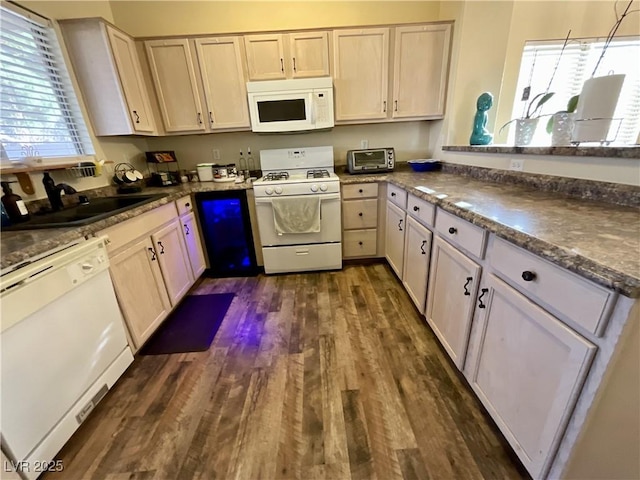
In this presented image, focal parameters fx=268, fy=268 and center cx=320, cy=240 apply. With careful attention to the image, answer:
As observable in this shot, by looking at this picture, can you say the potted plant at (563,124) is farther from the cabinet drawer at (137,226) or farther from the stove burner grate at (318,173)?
the cabinet drawer at (137,226)

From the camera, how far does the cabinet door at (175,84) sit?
2.42 metres

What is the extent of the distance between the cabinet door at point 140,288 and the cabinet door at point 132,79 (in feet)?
4.01

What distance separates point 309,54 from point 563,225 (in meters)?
2.45

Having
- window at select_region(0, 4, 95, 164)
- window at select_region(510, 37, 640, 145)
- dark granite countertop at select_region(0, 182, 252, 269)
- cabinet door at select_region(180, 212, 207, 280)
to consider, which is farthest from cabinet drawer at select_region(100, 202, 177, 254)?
window at select_region(510, 37, 640, 145)

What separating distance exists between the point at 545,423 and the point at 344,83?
273 centimetres

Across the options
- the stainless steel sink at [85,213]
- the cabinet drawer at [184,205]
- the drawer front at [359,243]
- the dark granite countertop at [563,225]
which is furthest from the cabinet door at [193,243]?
the dark granite countertop at [563,225]

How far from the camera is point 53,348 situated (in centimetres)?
111

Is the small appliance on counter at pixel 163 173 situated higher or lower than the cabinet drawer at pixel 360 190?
higher

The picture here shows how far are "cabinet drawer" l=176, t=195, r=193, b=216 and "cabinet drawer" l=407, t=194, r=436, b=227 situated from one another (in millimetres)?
1867

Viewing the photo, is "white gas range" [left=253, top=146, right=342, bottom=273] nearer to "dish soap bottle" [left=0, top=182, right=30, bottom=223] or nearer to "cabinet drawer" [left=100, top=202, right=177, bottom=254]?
"cabinet drawer" [left=100, top=202, right=177, bottom=254]

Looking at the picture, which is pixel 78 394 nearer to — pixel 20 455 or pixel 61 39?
pixel 20 455

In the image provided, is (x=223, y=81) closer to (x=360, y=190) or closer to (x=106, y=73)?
(x=106, y=73)

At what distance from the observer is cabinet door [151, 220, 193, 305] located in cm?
196

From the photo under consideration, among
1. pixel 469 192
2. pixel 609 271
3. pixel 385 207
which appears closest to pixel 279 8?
pixel 385 207
